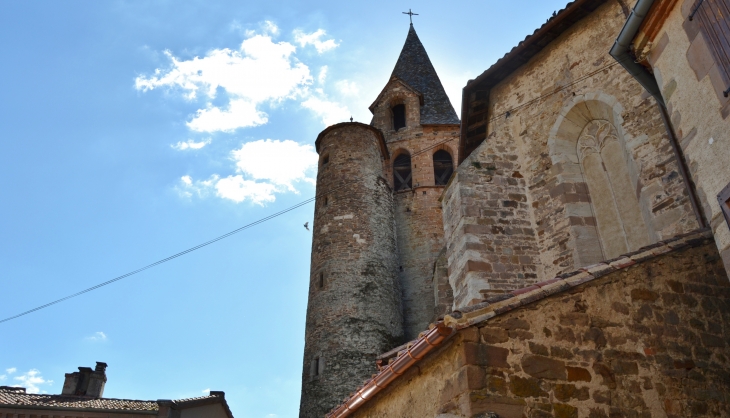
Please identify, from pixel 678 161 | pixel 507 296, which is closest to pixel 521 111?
pixel 678 161

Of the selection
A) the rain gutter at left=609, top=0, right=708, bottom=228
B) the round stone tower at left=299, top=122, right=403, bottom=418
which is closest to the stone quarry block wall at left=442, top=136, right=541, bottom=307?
the rain gutter at left=609, top=0, right=708, bottom=228

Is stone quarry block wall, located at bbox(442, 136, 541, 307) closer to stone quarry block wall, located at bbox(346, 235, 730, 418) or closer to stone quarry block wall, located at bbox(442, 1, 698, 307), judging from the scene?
stone quarry block wall, located at bbox(442, 1, 698, 307)

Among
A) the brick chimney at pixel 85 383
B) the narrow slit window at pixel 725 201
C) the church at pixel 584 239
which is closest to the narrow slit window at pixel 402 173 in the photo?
the church at pixel 584 239

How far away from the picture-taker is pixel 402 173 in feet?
82.7

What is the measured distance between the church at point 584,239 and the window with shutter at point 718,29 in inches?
0.6

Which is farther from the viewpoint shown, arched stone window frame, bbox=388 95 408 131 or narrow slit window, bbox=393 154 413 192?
arched stone window frame, bbox=388 95 408 131

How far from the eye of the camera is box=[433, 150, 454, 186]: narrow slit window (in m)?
25.1

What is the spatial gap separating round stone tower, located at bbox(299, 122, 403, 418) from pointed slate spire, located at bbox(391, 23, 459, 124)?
4825mm

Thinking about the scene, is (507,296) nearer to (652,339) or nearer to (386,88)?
(652,339)

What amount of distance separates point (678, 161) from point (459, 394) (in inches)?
167

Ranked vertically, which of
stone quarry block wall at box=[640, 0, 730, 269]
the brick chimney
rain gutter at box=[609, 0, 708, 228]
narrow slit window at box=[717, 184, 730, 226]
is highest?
the brick chimney

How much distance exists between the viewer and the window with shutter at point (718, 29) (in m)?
4.43

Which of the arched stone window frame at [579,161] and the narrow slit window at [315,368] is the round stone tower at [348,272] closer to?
the narrow slit window at [315,368]

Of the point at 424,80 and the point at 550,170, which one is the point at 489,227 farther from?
the point at 424,80
